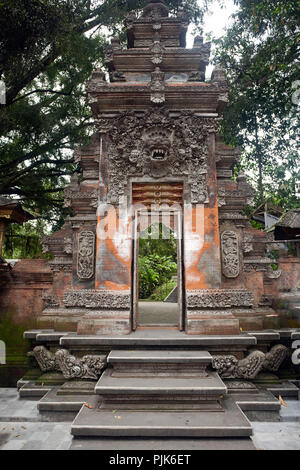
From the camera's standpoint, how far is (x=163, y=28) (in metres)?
8.08

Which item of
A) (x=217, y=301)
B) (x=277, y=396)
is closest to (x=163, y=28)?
(x=217, y=301)

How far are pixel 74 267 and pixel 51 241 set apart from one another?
795 mm

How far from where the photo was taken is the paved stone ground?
401 centimetres

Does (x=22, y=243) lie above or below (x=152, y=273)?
above

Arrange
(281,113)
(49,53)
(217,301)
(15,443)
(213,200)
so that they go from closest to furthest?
(15,443) < (217,301) < (213,200) < (49,53) < (281,113)

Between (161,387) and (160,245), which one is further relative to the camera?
(160,245)

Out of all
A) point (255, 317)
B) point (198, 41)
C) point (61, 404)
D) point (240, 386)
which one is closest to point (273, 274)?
point (255, 317)

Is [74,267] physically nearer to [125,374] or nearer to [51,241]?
[51,241]

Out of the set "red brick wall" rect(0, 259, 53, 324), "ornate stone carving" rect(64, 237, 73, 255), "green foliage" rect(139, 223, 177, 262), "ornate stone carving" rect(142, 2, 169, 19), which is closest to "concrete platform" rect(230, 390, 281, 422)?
"ornate stone carving" rect(64, 237, 73, 255)

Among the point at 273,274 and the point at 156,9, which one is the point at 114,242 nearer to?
the point at 273,274

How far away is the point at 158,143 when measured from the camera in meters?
6.25

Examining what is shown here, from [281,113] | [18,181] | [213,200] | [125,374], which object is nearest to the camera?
[125,374]

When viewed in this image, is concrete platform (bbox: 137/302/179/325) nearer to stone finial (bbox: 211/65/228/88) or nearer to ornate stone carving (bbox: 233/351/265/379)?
ornate stone carving (bbox: 233/351/265/379)

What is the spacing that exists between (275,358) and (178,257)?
99.7 inches
